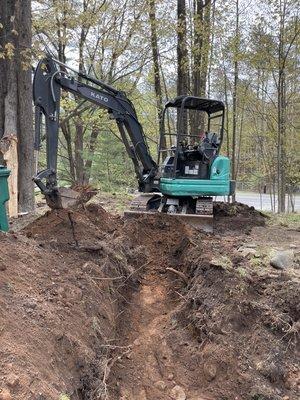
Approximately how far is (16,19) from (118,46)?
7.32 metres

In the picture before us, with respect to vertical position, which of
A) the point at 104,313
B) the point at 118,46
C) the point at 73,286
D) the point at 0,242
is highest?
the point at 118,46

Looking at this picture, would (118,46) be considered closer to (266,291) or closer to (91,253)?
(91,253)

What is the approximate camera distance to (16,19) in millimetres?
7934

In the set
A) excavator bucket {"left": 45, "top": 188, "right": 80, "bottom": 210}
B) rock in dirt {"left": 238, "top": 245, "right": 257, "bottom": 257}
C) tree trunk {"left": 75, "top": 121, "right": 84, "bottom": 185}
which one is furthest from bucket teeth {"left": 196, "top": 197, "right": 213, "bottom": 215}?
tree trunk {"left": 75, "top": 121, "right": 84, "bottom": 185}

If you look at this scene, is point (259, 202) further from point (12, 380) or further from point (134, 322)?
point (12, 380)

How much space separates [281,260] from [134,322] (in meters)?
2.21

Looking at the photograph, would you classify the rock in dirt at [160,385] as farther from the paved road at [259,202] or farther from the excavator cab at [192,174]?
the paved road at [259,202]

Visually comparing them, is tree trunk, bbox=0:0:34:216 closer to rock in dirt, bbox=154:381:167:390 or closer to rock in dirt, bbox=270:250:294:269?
rock in dirt, bbox=270:250:294:269

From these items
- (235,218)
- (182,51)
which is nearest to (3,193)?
(235,218)

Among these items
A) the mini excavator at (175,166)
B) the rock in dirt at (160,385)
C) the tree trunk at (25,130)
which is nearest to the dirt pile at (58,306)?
the rock in dirt at (160,385)

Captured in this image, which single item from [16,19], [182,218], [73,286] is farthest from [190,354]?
[16,19]

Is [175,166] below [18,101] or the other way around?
below

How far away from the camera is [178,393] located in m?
3.47

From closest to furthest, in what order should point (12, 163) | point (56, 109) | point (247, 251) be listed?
1. point (247, 251)
2. point (56, 109)
3. point (12, 163)
